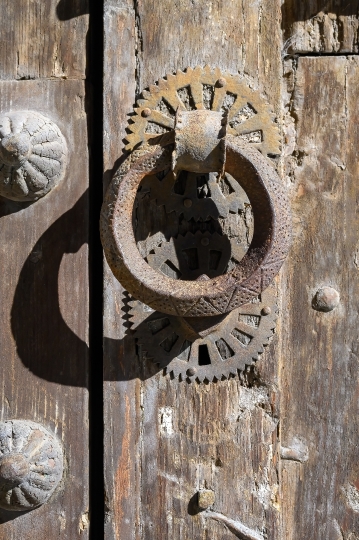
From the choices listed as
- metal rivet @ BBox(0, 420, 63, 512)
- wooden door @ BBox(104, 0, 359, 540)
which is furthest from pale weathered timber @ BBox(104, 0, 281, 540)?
metal rivet @ BBox(0, 420, 63, 512)

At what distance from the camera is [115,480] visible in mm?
1237

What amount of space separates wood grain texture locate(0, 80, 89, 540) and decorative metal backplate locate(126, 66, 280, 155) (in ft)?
0.46

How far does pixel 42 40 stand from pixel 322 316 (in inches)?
30.2

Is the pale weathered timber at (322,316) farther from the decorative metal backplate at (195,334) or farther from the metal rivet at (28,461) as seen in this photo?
the metal rivet at (28,461)

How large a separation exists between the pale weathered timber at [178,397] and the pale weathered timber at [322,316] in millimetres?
59

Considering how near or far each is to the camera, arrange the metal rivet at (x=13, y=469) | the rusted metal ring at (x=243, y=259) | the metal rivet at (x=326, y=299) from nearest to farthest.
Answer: the rusted metal ring at (x=243, y=259)
the metal rivet at (x=13, y=469)
the metal rivet at (x=326, y=299)

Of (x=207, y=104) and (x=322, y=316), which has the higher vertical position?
(x=207, y=104)

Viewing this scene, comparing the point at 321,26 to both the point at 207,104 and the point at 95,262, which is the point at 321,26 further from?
the point at 95,262

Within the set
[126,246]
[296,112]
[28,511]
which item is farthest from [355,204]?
[28,511]

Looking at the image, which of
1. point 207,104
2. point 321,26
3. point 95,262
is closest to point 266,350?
point 95,262

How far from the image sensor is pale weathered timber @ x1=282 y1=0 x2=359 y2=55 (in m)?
1.27

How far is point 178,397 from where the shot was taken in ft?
4.12

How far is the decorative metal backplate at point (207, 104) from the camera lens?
1.20 m

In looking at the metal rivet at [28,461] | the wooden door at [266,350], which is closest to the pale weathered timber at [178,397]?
the wooden door at [266,350]
